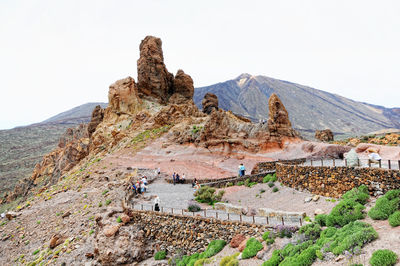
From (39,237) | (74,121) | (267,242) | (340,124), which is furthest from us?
(74,121)

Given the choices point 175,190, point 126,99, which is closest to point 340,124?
point 126,99

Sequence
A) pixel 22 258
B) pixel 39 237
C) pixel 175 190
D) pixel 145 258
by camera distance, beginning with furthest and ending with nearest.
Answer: pixel 175 190
pixel 39 237
pixel 22 258
pixel 145 258

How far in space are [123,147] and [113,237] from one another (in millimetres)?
25521

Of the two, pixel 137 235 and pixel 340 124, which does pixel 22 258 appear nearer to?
pixel 137 235

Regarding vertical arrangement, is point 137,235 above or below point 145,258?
above

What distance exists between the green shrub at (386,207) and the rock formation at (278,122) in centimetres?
2121

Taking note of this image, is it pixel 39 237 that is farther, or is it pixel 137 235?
pixel 39 237

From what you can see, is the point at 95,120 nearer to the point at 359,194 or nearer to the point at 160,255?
the point at 160,255

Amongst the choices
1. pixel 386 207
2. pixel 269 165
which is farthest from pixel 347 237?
pixel 269 165

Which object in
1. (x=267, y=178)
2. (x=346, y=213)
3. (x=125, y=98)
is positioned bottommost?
(x=267, y=178)

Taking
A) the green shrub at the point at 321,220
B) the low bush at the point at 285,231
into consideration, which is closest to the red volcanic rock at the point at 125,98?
the low bush at the point at 285,231

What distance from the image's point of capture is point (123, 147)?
39.3 metres

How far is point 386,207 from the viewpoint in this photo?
909 centimetres

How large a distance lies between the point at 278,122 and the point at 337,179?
18677 mm
